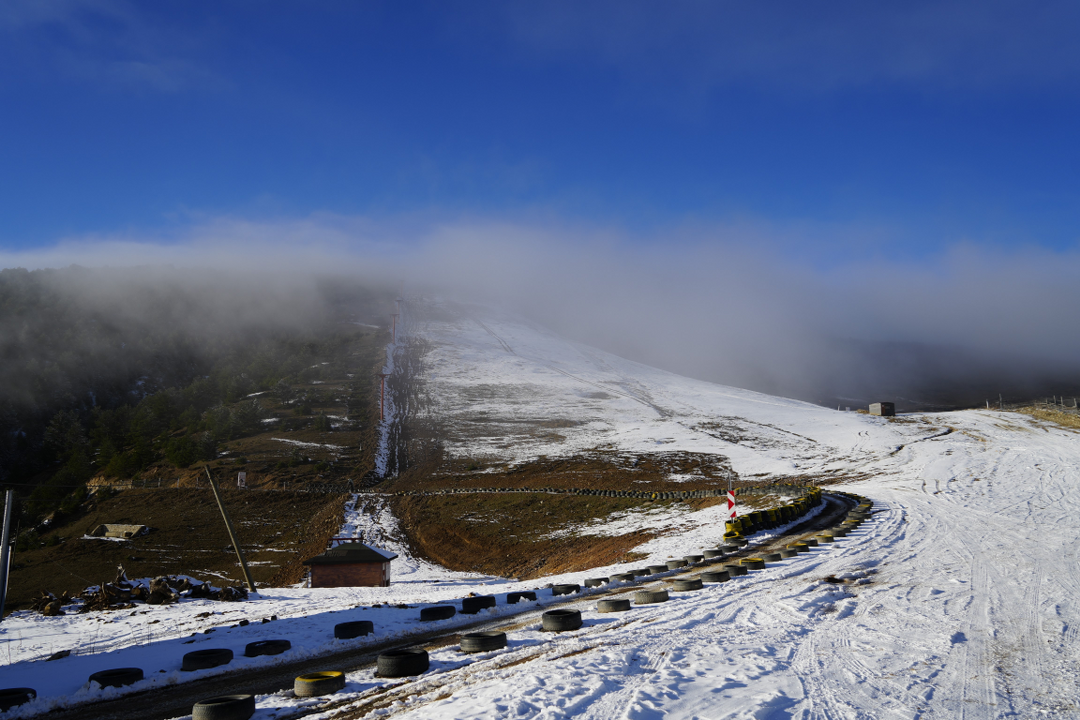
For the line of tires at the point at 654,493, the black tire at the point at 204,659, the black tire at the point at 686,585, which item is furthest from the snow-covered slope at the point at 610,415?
the black tire at the point at 204,659

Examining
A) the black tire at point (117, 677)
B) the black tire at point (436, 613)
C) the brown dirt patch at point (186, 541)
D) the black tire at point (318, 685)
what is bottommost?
the brown dirt patch at point (186, 541)

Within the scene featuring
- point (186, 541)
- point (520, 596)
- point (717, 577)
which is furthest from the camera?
point (186, 541)

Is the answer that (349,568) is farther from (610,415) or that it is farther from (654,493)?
(610,415)

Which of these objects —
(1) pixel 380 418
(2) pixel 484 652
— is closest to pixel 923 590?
(2) pixel 484 652

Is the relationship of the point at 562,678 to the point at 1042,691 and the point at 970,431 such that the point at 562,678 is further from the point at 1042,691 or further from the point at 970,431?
the point at 970,431

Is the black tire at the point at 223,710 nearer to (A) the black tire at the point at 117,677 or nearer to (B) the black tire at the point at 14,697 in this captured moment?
(A) the black tire at the point at 117,677

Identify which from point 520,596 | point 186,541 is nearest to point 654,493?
point 520,596
